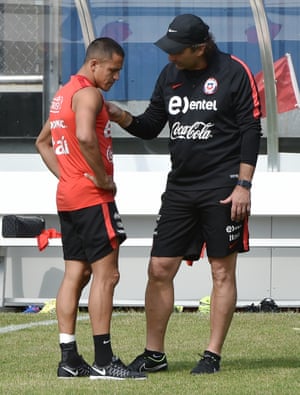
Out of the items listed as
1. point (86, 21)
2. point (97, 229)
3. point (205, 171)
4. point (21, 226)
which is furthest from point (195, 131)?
→ point (86, 21)

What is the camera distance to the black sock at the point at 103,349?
6.21m

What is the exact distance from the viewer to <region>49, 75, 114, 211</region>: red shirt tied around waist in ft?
20.4

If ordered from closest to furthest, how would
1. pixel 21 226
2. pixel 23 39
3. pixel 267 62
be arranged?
pixel 21 226 → pixel 267 62 → pixel 23 39

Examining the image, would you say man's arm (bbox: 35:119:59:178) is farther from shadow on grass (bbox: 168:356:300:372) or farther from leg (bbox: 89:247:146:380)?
shadow on grass (bbox: 168:356:300:372)

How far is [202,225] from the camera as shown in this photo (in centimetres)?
654

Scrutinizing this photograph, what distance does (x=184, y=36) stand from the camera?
6367 mm

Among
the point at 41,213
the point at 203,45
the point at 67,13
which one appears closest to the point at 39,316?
the point at 41,213

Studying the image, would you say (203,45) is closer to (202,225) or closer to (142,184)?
(202,225)

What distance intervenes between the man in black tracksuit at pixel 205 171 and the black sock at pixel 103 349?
13.7 inches

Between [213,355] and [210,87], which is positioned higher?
[210,87]

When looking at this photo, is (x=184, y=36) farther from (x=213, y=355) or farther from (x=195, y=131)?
(x=213, y=355)

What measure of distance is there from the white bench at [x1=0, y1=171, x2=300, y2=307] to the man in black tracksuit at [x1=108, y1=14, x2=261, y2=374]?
4899 millimetres

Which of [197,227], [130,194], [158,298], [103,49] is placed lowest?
[158,298]

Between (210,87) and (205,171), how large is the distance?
48cm
